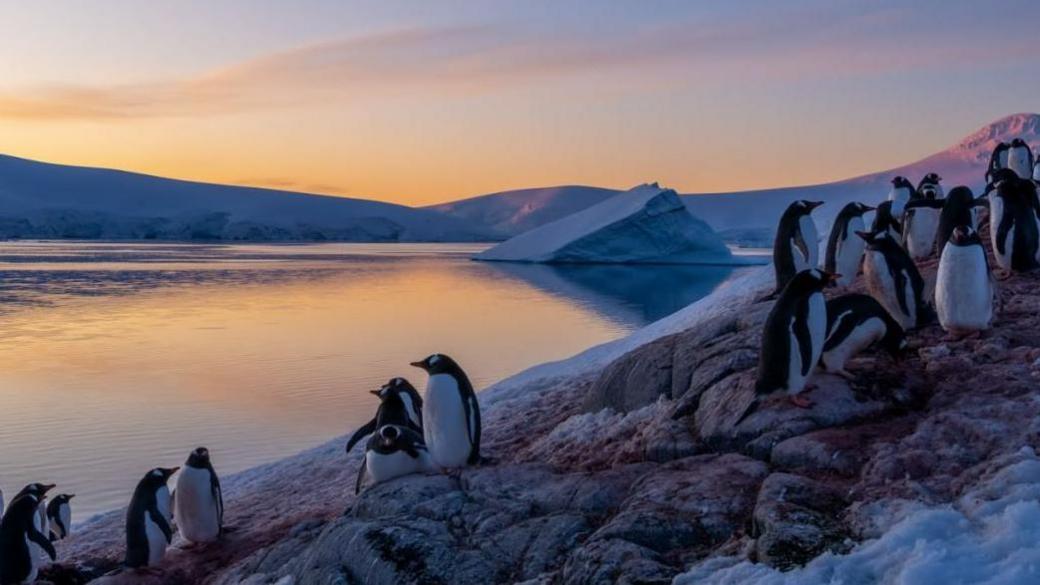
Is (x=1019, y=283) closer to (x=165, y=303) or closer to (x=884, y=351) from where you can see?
(x=884, y=351)

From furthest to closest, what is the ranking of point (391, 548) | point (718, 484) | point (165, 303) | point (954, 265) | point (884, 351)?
point (165, 303), point (954, 265), point (884, 351), point (391, 548), point (718, 484)

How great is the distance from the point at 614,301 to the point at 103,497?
2521 cm

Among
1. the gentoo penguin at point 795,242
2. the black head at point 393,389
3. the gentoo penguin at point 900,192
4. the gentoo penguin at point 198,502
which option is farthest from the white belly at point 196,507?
the gentoo penguin at point 900,192

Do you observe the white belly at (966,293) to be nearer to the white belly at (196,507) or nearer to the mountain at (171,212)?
the white belly at (196,507)

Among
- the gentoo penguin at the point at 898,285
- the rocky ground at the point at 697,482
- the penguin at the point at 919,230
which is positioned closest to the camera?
the rocky ground at the point at 697,482

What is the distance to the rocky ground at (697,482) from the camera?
15.2ft

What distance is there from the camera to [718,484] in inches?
205

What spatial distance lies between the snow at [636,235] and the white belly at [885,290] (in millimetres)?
38913

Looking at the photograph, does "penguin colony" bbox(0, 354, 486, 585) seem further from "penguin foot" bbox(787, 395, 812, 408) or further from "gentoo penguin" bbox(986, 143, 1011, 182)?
"gentoo penguin" bbox(986, 143, 1011, 182)

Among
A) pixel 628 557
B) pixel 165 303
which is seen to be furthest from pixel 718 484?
pixel 165 303

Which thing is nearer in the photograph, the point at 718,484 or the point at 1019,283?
the point at 718,484

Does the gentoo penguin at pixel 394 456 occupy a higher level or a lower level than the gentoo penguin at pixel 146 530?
higher

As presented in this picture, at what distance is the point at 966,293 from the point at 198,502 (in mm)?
5855

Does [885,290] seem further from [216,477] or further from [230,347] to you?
[230,347]
